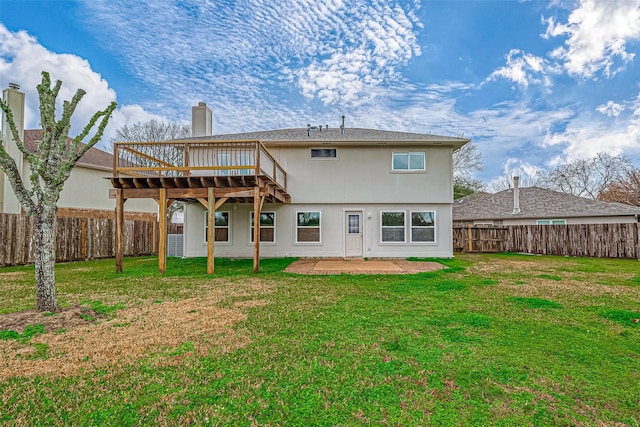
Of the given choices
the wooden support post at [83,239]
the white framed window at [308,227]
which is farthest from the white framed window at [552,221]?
the wooden support post at [83,239]

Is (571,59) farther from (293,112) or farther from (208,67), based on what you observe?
(208,67)

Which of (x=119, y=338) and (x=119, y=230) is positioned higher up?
(x=119, y=230)

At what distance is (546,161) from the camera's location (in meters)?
32.0

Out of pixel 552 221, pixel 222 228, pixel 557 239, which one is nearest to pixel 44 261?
pixel 222 228

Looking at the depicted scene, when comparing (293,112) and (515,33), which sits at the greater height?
(515,33)

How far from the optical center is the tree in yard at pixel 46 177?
4.87m

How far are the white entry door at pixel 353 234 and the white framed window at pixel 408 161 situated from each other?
2.58m

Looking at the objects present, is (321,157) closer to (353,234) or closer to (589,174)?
(353,234)

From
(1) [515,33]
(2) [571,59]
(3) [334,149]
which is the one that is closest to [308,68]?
(3) [334,149]

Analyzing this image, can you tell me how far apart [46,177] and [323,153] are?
956 centimetres

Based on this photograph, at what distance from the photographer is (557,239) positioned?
15.7 meters

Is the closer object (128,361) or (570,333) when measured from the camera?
(128,361)

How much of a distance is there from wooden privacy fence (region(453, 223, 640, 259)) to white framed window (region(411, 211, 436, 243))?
5091 millimetres

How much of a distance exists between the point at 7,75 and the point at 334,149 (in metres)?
14.5
